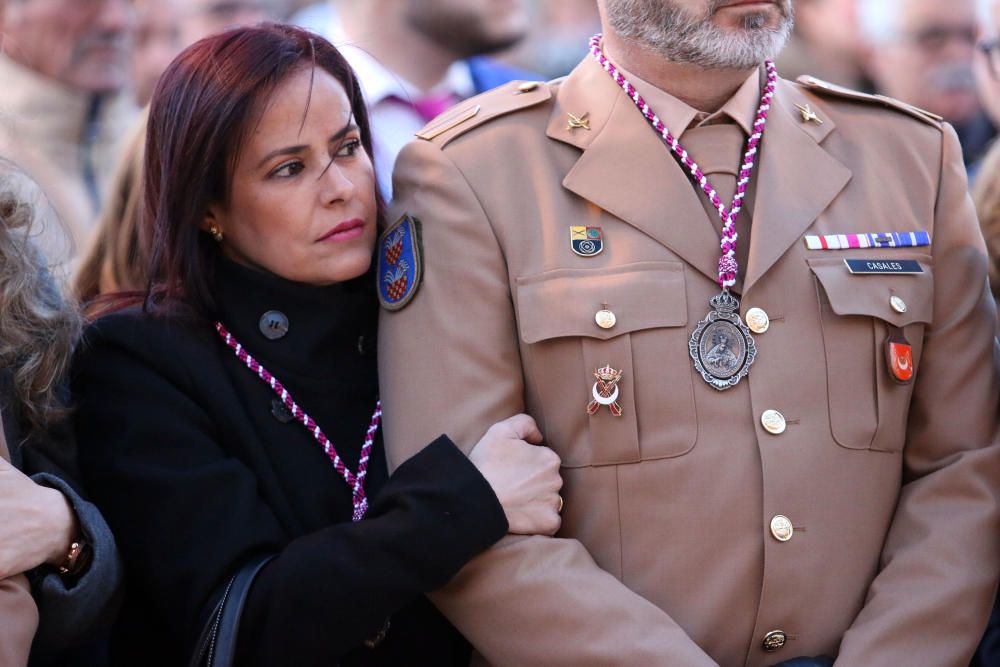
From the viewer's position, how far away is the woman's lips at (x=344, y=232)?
2.94m

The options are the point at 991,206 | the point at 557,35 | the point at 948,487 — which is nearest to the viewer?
the point at 948,487

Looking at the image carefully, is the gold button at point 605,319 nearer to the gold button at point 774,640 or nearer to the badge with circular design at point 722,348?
the badge with circular design at point 722,348

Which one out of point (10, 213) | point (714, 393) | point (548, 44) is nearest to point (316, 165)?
point (10, 213)

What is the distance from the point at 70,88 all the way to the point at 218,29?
26.5 inches

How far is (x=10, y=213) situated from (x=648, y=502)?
54.0 inches

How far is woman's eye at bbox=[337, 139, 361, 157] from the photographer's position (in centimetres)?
300

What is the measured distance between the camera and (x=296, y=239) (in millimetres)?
2934

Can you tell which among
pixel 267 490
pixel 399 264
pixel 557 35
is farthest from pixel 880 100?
pixel 557 35

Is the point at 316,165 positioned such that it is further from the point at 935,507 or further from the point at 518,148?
the point at 935,507

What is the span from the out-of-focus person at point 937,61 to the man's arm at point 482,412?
3.27 metres

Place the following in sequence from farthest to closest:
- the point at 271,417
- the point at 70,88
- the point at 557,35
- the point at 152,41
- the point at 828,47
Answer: the point at 557,35 → the point at 828,47 → the point at 152,41 → the point at 70,88 → the point at 271,417

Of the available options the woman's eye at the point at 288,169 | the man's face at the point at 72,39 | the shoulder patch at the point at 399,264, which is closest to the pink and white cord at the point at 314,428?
the shoulder patch at the point at 399,264

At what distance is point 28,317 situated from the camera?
111 inches

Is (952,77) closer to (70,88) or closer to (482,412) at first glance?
(70,88)
